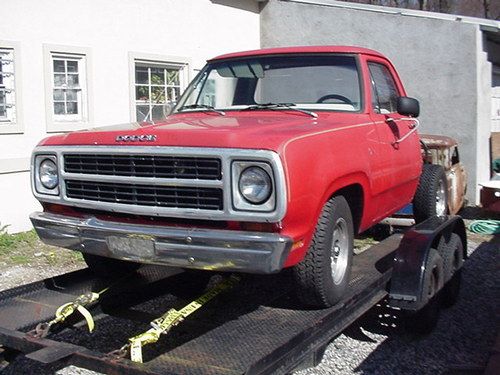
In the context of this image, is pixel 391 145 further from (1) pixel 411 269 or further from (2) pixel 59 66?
(2) pixel 59 66

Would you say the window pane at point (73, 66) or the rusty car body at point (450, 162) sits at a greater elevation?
the window pane at point (73, 66)

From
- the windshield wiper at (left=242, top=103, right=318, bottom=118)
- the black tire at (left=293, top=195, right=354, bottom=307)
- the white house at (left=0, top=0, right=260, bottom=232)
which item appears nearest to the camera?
the black tire at (left=293, top=195, right=354, bottom=307)

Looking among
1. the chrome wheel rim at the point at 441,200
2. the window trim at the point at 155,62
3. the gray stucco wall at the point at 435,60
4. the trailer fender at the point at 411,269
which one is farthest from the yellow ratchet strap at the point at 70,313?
Result: the gray stucco wall at the point at 435,60

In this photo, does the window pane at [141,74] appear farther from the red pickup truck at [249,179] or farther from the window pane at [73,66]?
the red pickup truck at [249,179]

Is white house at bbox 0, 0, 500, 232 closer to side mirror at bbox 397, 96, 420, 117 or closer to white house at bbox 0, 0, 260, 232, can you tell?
white house at bbox 0, 0, 260, 232

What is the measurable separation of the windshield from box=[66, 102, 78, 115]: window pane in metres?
4.27

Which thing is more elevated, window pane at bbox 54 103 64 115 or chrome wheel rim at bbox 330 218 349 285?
window pane at bbox 54 103 64 115

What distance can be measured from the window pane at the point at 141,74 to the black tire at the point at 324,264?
6.66 metres

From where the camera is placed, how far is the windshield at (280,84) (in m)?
4.53

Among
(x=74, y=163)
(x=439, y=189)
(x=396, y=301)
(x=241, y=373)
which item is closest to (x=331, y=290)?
(x=396, y=301)

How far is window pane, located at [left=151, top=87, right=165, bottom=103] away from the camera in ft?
33.2

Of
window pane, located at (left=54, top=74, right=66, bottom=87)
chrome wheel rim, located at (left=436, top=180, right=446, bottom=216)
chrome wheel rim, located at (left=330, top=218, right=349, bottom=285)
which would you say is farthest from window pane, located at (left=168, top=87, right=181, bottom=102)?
chrome wheel rim, located at (left=330, top=218, right=349, bottom=285)

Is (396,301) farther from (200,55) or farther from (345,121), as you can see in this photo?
(200,55)

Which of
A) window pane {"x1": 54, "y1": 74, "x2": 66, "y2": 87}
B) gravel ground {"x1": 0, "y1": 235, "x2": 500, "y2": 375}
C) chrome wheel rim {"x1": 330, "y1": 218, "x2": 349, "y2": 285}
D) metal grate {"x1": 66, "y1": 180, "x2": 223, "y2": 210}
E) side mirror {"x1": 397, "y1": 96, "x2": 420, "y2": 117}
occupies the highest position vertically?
window pane {"x1": 54, "y1": 74, "x2": 66, "y2": 87}
